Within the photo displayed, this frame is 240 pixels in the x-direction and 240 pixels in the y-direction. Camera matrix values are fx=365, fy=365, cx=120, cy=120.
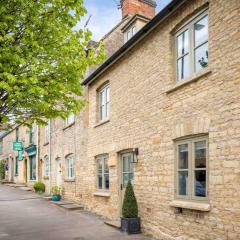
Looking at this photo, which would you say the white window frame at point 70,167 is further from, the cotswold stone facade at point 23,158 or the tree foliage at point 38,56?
the tree foliage at point 38,56

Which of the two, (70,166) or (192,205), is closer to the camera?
(192,205)

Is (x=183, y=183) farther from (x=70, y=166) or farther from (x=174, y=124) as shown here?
(x=70, y=166)

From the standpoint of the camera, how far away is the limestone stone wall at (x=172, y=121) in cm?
748

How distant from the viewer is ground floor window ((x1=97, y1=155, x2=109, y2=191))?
1402 cm

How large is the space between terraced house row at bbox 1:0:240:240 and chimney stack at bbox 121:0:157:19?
3.25 m

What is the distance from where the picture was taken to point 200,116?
829 centimetres

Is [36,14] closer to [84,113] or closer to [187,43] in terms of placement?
[187,43]

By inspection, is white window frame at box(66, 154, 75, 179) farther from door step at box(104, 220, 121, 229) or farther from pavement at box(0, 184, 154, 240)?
door step at box(104, 220, 121, 229)

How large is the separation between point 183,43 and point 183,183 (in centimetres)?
358

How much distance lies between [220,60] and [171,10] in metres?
2.42

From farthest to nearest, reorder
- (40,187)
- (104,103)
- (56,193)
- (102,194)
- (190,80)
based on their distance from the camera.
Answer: (40,187), (56,193), (104,103), (102,194), (190,80)

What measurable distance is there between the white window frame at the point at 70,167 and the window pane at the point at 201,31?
36.1 feet

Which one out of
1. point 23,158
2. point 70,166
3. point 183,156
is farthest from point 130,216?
point 23,158

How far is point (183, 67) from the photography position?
31.1 feet
